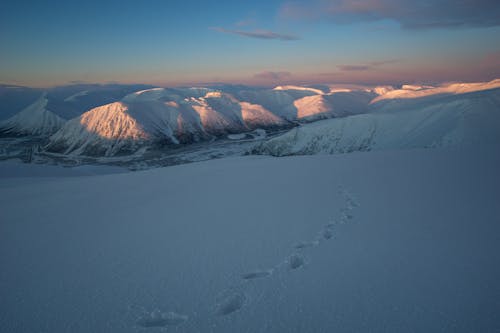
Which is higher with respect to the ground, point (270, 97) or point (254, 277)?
point (270, 97)

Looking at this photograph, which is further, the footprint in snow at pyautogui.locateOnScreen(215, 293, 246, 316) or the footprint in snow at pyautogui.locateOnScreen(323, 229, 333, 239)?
the footprint in snow at pyautogui.locateOnScreen(323, 229, 333, 239)

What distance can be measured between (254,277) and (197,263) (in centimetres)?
85

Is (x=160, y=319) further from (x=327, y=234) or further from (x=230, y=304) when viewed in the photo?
(x=327, y=234)

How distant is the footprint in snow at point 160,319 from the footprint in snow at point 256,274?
0.88 metres

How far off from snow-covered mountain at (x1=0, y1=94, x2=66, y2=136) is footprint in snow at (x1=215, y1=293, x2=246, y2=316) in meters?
155

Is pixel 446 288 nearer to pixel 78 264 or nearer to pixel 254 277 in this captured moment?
pixel 254 277

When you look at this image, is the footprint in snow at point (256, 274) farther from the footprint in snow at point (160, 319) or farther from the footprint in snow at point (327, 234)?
the footprint in snow at point (327, 234)

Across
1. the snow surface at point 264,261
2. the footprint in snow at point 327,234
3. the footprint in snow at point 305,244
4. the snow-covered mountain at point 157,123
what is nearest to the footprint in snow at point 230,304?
the snow surface at point 264,261

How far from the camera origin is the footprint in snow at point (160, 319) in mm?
2609

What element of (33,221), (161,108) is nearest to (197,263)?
(33,221)

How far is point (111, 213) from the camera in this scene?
A: 20.1ft

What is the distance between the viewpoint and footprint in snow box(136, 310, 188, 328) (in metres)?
2.61

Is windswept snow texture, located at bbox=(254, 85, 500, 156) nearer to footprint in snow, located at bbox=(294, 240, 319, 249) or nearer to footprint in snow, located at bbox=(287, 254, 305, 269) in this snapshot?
footprint in snow, located at bbox=(294, 240, 319, 249)

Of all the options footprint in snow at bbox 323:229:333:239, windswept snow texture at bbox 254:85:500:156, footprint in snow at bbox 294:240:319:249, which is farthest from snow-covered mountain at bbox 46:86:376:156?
footprint in snow at bbox 294:240:319:249
